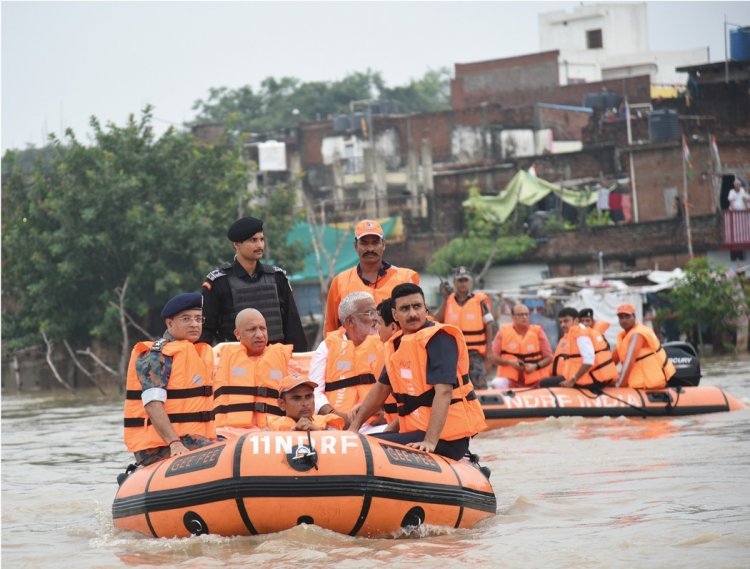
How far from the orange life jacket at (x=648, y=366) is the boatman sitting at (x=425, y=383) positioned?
711 centimetres

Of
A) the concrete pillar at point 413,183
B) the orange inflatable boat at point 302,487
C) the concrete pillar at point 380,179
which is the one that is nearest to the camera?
the orange inflatable boat at point 302,487

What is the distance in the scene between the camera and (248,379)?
27.4ft

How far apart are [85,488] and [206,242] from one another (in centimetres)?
1970

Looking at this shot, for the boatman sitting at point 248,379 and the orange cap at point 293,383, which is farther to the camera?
the boatman sitting at point 248,379

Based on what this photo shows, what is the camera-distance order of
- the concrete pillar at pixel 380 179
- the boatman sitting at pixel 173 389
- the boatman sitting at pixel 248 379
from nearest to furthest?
the boatman sitting at pixel 173 389
the boatman sitting at pixel 248 379
the concrete pillar at pixel 380 179

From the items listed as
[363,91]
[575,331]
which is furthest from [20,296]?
[363,91]

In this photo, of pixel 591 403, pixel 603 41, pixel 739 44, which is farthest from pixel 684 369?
pixel 603 41

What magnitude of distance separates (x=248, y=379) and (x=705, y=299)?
21631mm

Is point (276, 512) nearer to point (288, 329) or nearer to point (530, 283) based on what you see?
point (288, 329)

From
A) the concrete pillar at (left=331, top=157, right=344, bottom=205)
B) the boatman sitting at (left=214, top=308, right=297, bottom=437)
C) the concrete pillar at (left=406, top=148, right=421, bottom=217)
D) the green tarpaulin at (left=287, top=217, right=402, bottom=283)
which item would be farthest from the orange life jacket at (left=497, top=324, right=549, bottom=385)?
the concrete pillar at (left=331, top=157, right=344, bottom=205)

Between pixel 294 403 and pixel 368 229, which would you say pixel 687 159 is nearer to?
pixel 368 229

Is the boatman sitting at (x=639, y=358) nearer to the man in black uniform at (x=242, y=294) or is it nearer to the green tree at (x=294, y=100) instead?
the man in black uniform at (x=242, y=294)

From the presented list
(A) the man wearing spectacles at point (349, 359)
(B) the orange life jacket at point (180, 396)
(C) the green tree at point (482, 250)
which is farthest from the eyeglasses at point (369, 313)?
(C) the green tree at point (482, 250)

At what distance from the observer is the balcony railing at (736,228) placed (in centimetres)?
3180
